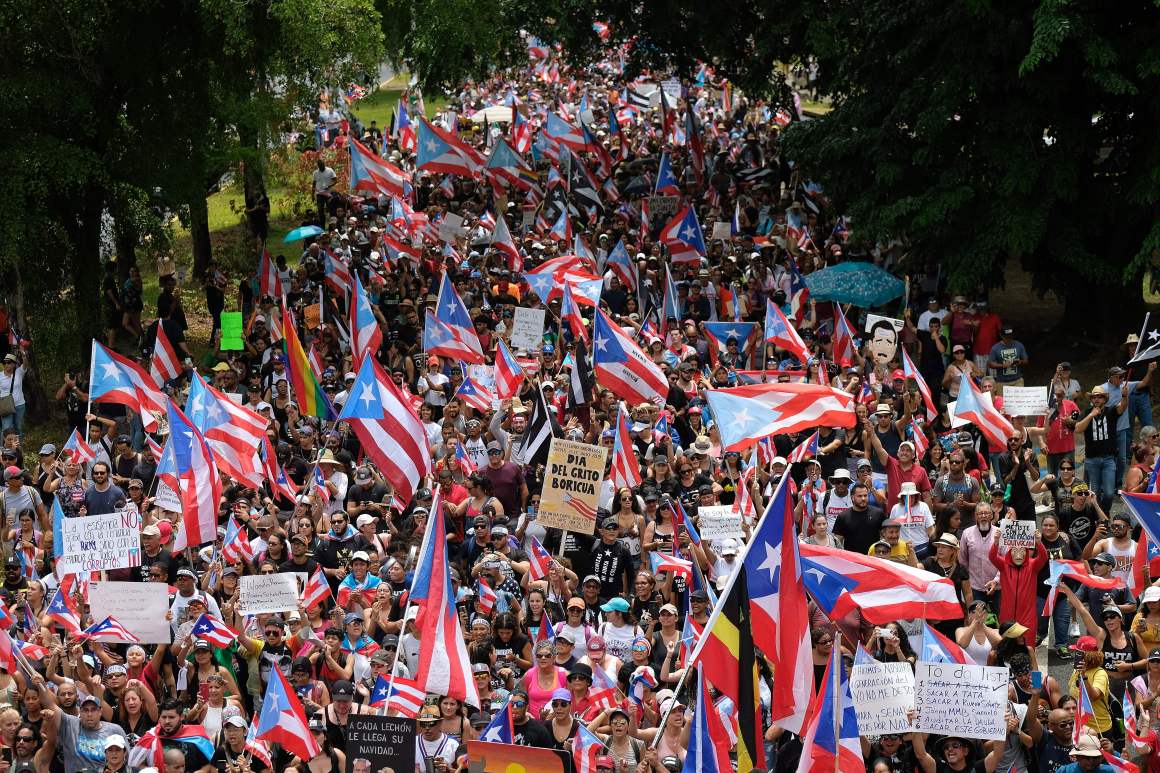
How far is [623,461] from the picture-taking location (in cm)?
1719

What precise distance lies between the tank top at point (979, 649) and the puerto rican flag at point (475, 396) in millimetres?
7598

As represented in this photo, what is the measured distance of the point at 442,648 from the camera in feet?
43.1

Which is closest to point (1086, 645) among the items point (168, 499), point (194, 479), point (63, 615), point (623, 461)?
point (623, 461)

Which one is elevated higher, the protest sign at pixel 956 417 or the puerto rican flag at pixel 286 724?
the protest sign at pixel 956 417

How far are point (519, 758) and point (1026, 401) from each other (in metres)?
8.44

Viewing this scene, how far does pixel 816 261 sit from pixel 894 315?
1.61 m

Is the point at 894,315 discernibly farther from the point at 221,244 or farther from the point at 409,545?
the point at 221,244

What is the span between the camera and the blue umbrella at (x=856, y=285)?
23.9 metres

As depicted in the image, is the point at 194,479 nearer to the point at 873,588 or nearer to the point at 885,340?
the point at 873,588

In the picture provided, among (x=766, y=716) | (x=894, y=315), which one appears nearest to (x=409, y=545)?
(x=766, y=716)

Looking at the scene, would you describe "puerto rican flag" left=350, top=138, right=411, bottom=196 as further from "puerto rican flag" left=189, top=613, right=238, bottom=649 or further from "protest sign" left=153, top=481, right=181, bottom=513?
"puerto rican flag" left=189, top=613, right=238, bottom=649

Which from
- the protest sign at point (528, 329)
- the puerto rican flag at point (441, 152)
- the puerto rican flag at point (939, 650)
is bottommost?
the puerto rican flag at point (939, 650)

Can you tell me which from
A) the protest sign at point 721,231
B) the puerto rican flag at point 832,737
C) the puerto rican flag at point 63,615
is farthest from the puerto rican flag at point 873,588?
the protest sign at point 721,231

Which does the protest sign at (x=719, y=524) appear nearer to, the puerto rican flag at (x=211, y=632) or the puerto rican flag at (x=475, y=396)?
the puerto rican flag at (x=211, y=632)
